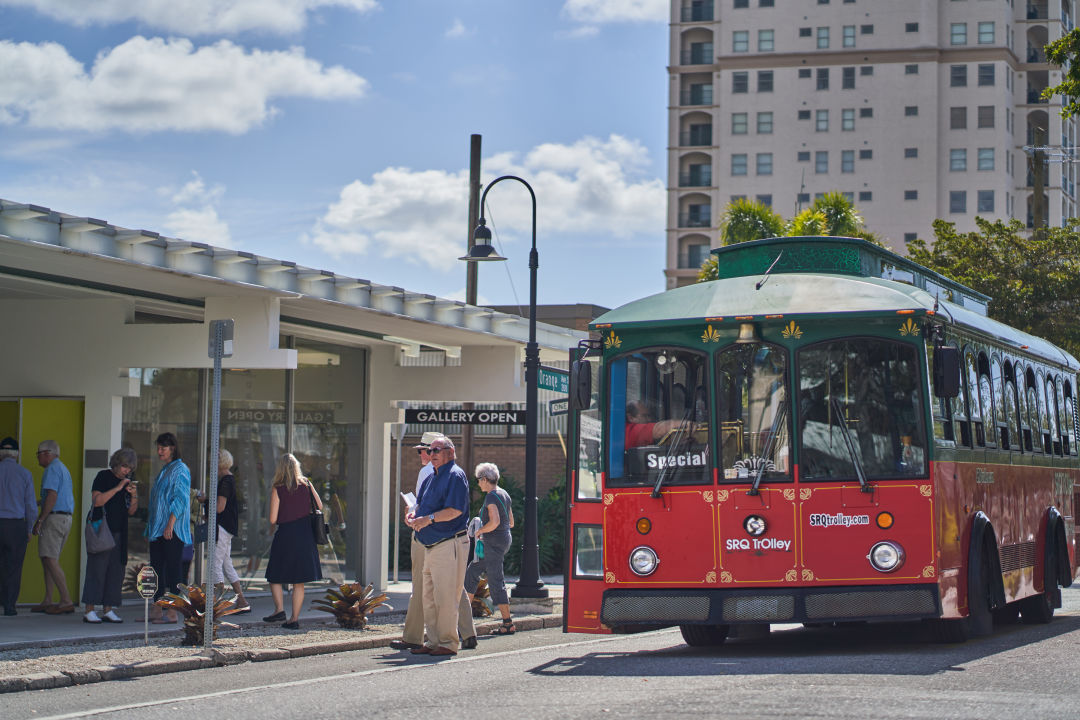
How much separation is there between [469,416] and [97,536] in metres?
6.79

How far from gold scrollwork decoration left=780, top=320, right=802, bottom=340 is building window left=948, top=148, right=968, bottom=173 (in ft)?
262

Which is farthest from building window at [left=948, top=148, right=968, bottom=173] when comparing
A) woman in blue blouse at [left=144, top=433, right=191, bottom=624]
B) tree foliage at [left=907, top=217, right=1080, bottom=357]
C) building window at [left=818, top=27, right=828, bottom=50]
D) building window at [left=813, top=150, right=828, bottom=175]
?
woman in blue blouse at [left=144, top=433, right=191, bottom=624]

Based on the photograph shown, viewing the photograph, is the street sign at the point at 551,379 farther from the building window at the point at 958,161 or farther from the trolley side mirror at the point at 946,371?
the building window at the point at 958,161

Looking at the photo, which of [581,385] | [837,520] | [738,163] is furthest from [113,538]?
[738,163]

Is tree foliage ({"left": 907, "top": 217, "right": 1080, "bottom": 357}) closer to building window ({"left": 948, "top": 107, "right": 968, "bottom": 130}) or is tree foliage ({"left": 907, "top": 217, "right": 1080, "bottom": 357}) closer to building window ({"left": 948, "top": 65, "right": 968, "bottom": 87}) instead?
building window ({"left": 948, "top": 107, "right": 968, "bottom": 130})

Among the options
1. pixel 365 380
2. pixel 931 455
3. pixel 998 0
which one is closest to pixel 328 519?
pixel 365 380

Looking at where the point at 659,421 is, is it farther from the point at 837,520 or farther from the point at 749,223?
the point at 749,223

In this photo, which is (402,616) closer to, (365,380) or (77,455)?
(77,455)

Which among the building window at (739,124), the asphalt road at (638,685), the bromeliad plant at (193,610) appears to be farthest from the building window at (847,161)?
the bromeliad plant at (193,610)

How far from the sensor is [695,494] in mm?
12078

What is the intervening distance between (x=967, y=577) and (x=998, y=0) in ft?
272

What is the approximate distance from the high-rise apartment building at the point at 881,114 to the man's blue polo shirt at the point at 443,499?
7707 cm

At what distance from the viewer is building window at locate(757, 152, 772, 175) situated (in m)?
90.4

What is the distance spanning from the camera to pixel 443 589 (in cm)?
1288
